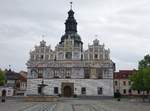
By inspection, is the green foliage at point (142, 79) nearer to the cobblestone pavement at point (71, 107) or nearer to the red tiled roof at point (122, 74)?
the cobblestone pavement at point (71, 107)

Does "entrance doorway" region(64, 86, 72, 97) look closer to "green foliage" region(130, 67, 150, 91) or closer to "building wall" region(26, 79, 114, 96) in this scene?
"building wall" region(26, 79, 114, 96)

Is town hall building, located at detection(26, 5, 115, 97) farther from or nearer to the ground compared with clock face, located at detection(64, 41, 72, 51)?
nearer to the ground

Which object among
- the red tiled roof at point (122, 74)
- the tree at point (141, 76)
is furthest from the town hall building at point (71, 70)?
the red tiled roof at point (122, 74)

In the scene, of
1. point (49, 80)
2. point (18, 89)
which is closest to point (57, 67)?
point (49, 80)

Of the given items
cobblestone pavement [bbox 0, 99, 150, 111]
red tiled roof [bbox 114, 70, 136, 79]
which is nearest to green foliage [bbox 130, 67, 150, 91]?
cobblestone pavement [bbox 0, 99, 150, 111]

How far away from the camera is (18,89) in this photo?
9512cm

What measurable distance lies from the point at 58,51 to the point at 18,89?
21204mm

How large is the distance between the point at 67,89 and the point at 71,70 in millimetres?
4484

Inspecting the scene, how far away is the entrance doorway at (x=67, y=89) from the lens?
78625mm

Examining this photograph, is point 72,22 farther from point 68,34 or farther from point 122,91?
point 122,91

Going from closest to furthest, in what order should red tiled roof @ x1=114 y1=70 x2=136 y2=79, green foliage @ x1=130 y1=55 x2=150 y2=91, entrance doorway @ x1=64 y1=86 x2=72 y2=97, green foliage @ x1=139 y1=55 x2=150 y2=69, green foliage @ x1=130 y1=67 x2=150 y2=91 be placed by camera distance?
green foliage @ x1=130 y1=67 x2=150 y2=91 < green foliage @ x1=130 y1=55 x2=150 y2=91 < green foliage @ x1=139 y1=55 x2=150 y2=69 < entrance doorway @ x1=64 y1=86 x2=72 y2=97 < red tiled roof @ x1=114 y1=70 x2=136 y2=79

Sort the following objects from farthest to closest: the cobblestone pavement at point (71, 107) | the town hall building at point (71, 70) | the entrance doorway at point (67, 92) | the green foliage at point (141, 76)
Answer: the entrance doorway at point (67, 92), the town hall building at point (71, 70), the green foliage at point (141, 76), the cobblestone pavement at point (71, 107)

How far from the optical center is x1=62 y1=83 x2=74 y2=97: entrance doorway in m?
78.6

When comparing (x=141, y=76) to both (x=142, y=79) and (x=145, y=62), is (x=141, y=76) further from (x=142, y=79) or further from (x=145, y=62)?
(x=145, y=62)
